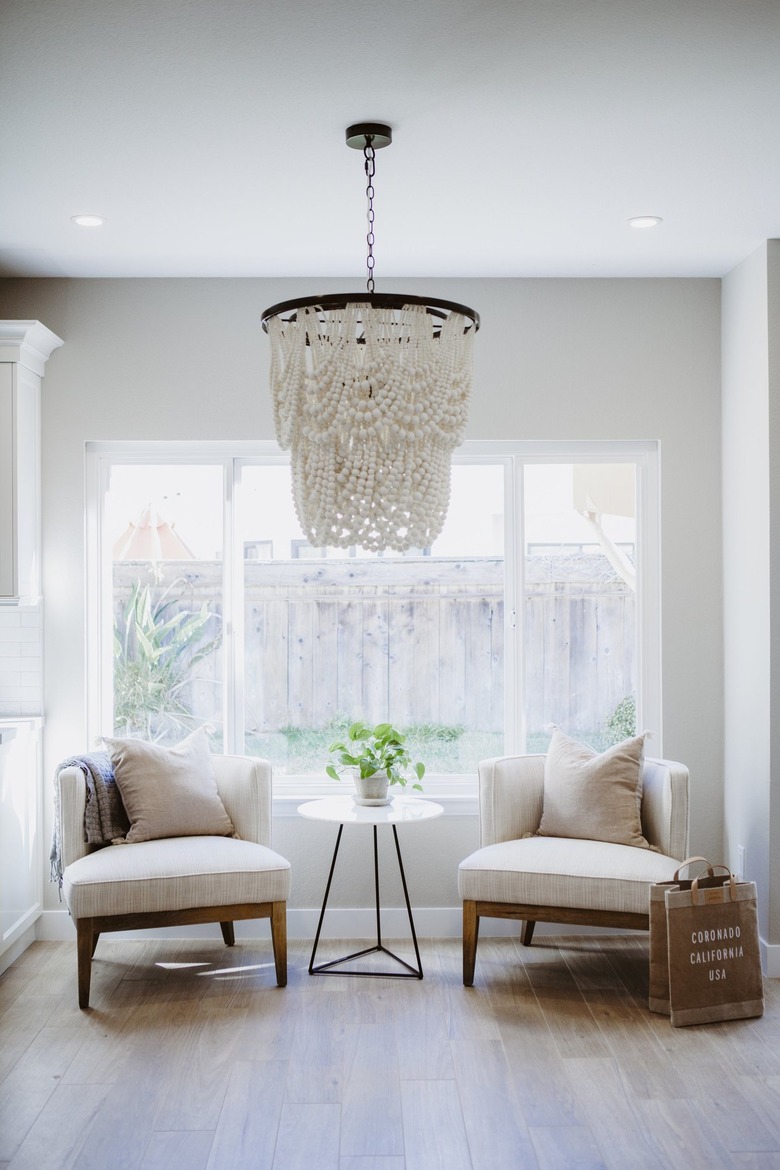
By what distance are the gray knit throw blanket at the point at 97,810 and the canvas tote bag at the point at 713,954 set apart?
6.32 ft

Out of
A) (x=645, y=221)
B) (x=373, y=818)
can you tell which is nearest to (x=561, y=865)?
(x=373, y=818)

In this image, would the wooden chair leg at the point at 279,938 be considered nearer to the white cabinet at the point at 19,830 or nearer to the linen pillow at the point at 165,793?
the linen pillow at the point at 165,793

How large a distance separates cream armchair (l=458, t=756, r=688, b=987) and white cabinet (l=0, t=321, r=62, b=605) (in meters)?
1.91

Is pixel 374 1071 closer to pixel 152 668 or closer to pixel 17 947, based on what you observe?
pixel 17 947

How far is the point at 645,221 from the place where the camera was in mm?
3650

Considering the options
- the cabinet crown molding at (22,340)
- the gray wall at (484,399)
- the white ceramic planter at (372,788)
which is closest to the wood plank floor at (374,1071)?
the white ceramic planter at (372,788)

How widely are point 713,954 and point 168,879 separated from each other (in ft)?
5.78

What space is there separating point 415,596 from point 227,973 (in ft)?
5.44

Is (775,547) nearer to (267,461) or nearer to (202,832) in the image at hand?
(267,461)

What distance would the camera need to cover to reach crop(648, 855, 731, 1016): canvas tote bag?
3383 mm

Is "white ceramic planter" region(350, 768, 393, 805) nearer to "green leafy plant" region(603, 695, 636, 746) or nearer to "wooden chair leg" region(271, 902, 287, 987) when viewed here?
"wooden chair leg" region(271, 902, 287, 987)

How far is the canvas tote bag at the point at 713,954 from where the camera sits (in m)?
3.32

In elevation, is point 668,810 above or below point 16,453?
below

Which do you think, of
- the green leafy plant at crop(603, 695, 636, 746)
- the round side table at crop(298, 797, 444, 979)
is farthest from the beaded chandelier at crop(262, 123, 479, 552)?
the green leafy plant at crop(603, 695, 636, 746)
